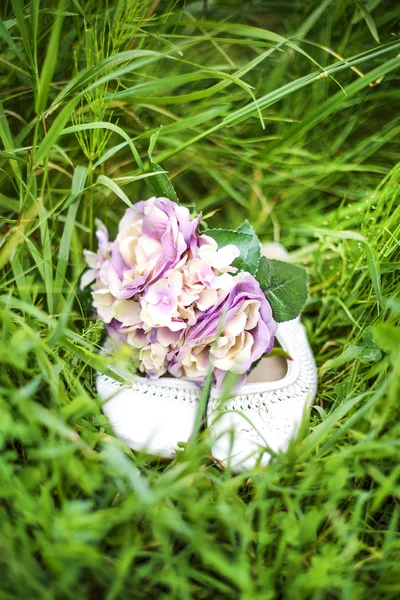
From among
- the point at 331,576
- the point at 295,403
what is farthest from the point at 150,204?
the point at 331,576

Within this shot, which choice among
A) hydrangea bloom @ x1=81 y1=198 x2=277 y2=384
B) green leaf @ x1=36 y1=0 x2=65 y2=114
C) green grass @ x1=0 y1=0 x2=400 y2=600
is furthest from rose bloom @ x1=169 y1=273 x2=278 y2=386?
green leaf @ x1=36 y1=0 x2=65 y2=114

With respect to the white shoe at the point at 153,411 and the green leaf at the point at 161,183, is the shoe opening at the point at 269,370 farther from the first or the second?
the green leaf at the point at 161,183

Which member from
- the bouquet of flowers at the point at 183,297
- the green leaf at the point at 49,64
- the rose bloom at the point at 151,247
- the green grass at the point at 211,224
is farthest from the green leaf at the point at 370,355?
the green leaf at the point at 49,64

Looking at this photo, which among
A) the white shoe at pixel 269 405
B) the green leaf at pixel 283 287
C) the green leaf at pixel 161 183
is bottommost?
the white shoe at pixel 269 405

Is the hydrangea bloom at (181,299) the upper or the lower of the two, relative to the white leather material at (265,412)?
upper

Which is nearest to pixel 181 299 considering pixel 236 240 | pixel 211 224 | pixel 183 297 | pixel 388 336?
pixel 183 297

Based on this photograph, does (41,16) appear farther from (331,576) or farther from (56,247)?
(331,576)

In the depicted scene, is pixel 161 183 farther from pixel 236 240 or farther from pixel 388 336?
pixel 388 336
